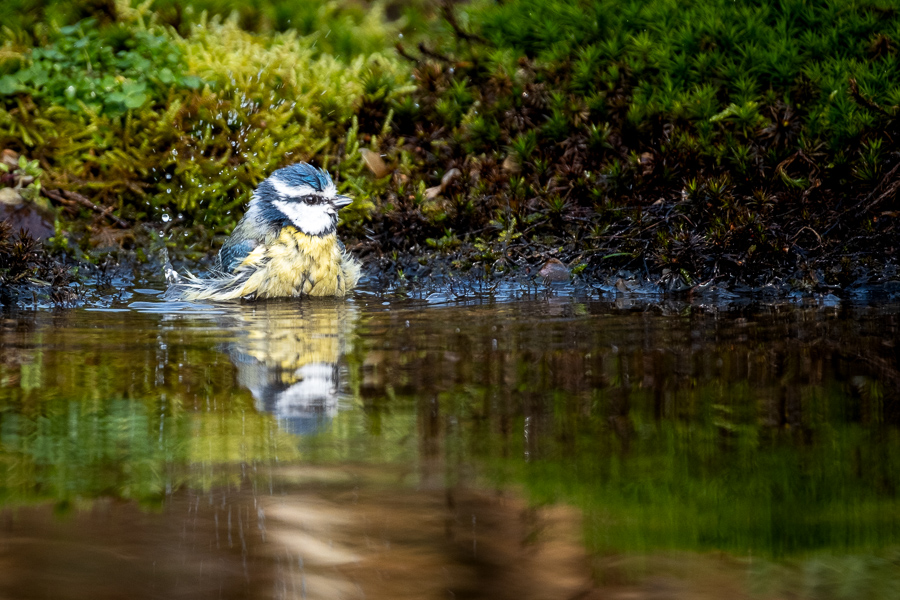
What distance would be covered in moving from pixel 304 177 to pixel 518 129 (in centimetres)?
227

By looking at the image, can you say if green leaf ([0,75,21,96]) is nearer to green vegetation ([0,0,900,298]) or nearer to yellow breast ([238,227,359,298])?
green vegetation ([0,0,900,298])

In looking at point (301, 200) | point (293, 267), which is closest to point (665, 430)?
point (293, 267)

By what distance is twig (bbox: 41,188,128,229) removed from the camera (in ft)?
28.3

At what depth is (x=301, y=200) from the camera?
7012 mm

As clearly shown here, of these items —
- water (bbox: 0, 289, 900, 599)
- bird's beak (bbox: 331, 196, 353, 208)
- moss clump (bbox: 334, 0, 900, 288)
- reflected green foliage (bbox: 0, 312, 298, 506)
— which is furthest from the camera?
bird's beak (bbox: 331, 196, 353, 208)

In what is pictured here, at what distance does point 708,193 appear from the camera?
701 centimetres

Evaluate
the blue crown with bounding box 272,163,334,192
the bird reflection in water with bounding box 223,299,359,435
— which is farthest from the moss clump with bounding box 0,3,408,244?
the bird reflection in water with bounding box 223,299,359,435

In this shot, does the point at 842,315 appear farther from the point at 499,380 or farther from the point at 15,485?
the point at 15,485

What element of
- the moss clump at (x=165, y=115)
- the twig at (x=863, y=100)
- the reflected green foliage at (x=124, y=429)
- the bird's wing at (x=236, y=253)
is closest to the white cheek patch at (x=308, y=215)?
the bird's wing at (x=236, y=253)

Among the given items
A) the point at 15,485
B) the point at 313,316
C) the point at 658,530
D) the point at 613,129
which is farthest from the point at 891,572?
the point at 613,129

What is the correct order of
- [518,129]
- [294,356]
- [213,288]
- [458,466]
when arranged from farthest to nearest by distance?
[518,129]
[213,288]
[294,356]
[458,466]

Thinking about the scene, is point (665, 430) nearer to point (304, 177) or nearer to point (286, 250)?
point (286, 250)

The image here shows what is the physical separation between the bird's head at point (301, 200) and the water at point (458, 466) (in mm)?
2161

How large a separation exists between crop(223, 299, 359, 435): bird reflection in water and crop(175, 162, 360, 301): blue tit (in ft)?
0.62
